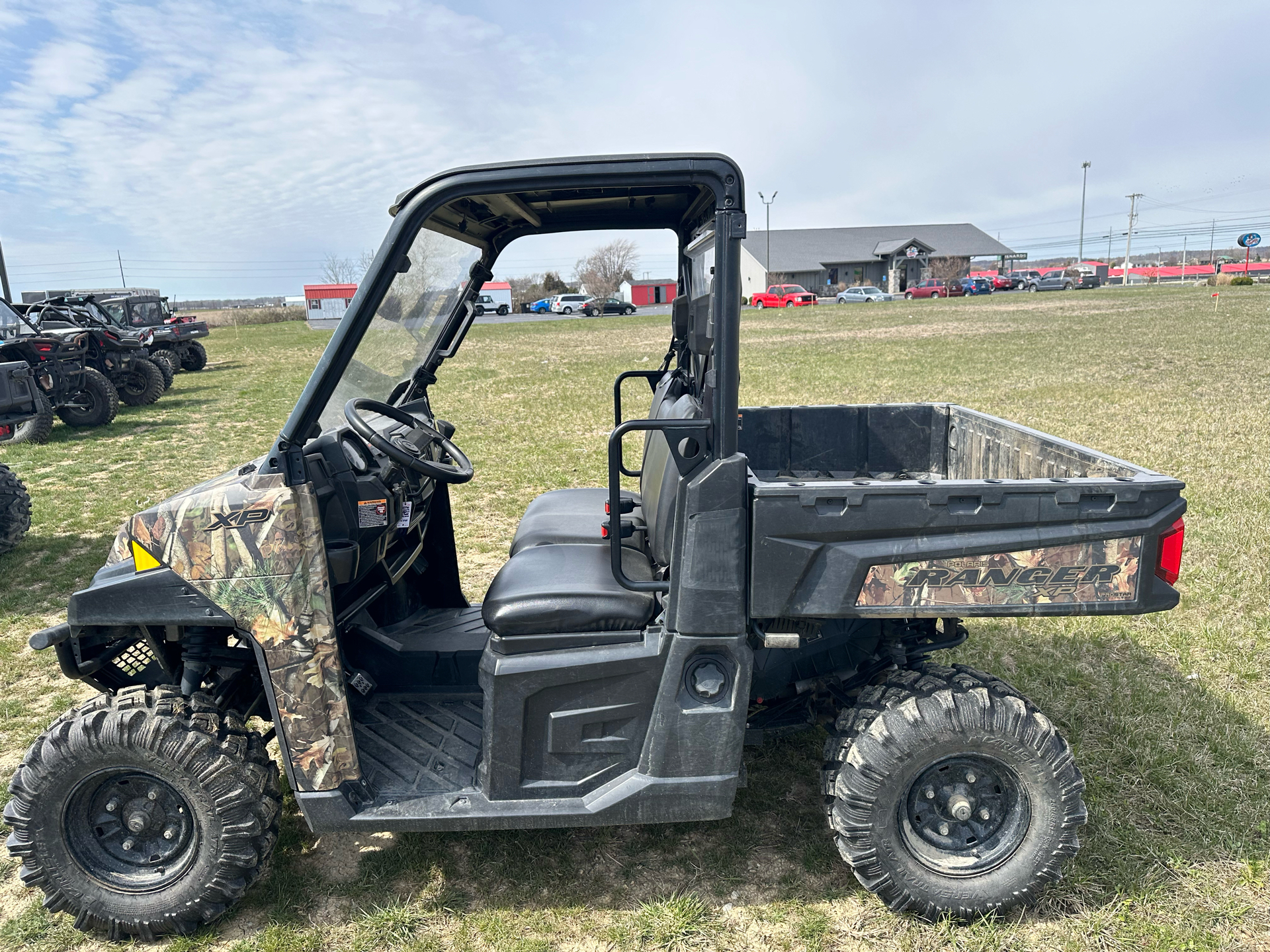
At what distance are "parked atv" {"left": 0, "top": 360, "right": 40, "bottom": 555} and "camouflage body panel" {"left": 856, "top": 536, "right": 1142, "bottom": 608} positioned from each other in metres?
6.29

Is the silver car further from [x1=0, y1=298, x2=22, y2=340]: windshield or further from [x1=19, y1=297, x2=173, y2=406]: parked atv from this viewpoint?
[x1=0, y1=298, x2=22, y2=340]: windshield

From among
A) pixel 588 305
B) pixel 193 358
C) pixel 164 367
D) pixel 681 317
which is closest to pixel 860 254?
pixel 588 305

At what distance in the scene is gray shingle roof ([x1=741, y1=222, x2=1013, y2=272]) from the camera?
63.8m

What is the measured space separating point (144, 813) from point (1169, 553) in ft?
10.1

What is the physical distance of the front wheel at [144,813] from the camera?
240 cm

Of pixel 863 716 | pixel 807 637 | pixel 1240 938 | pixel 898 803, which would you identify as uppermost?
pixel 807 637

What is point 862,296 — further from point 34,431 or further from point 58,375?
point 34,431

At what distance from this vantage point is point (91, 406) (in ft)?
39.1

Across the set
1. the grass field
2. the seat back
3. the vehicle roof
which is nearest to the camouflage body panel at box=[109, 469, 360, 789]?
the grass field

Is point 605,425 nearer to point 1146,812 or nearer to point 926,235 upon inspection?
point 1146,812

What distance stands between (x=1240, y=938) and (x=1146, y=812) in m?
0.57

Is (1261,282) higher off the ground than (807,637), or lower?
higher

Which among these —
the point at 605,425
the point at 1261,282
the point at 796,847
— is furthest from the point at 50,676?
the point at 1261,282

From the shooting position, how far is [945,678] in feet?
8.31
